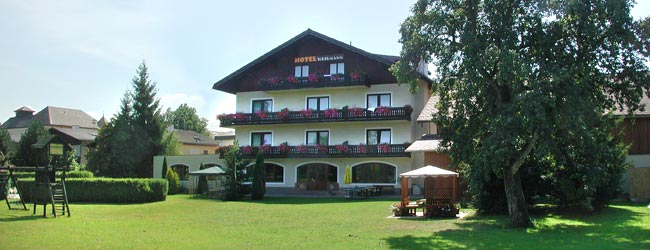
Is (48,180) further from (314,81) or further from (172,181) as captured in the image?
(314,81)

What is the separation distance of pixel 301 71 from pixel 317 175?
7.66 m

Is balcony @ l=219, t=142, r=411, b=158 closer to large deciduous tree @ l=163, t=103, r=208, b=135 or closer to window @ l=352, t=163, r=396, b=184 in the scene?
window @ l=352, t=163, r=396, b=184

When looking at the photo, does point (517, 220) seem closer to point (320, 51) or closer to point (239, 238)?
point (239, 238)

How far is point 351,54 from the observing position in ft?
121

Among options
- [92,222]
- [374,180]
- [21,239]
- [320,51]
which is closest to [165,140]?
[320,51]

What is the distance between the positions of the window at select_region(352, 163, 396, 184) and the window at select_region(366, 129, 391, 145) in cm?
162

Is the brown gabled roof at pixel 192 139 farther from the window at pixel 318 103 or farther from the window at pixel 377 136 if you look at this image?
the window at pixel 377 136

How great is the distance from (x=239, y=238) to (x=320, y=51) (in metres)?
26.3

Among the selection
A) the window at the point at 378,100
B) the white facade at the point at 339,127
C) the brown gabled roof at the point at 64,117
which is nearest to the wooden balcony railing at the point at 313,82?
the white facade at the point at 339,127

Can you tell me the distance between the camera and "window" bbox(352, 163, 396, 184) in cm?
3547

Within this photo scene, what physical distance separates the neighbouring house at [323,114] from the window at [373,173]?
0.07 metres

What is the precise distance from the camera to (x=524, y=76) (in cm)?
1416

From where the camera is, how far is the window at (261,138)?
3934 centimetres

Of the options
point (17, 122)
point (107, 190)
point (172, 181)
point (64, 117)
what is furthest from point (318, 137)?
point (17, 122)
